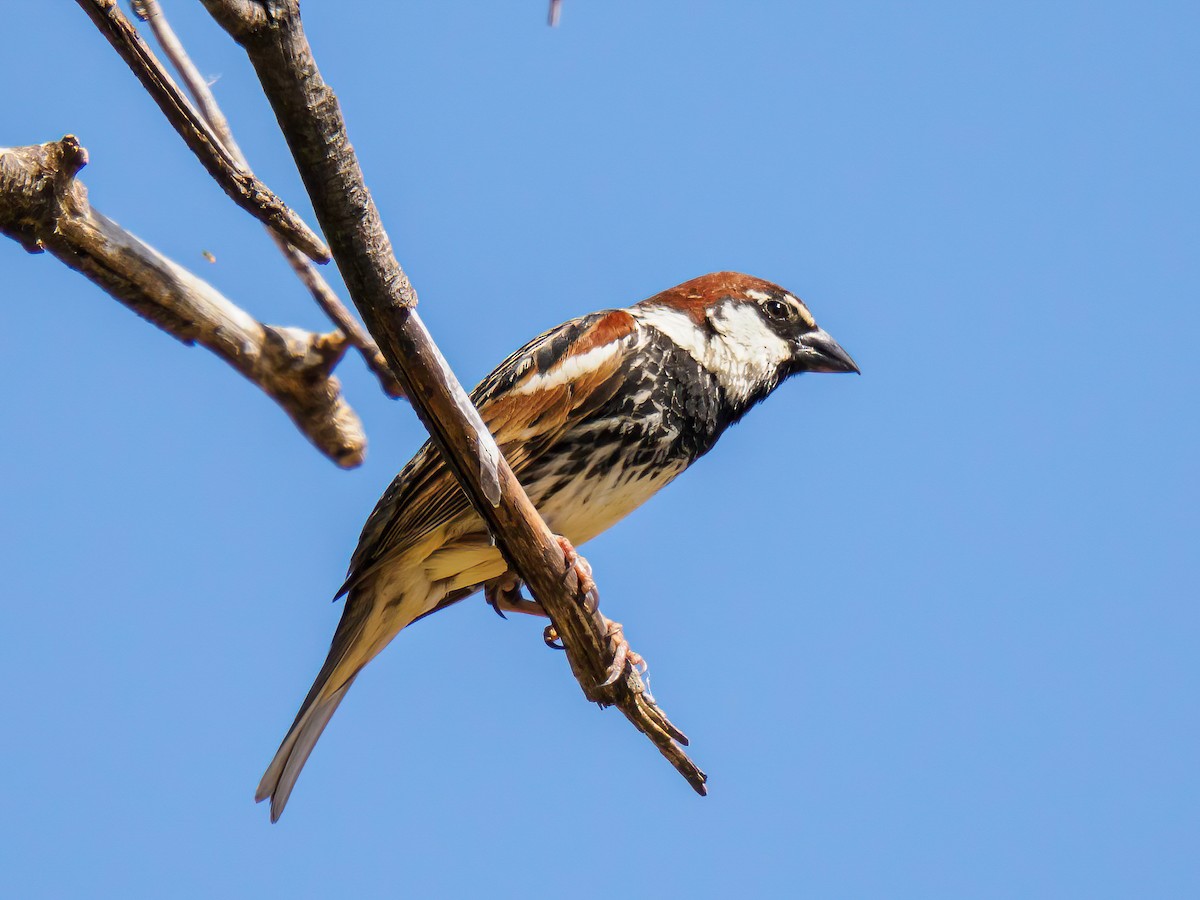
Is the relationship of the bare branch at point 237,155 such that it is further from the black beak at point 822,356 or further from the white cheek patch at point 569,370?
the black beak at point 822,356

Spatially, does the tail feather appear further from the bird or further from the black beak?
the black beak

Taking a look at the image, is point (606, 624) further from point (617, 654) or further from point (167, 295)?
point (167, 295)

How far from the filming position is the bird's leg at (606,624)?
333 cm

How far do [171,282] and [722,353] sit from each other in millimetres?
1923

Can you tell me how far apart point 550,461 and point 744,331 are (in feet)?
3.54

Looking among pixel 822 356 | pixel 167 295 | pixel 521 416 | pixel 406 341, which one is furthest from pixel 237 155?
pixel 822 356

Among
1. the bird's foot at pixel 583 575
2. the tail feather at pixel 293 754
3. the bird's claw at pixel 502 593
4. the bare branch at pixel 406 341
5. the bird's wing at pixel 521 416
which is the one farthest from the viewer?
the bird's claw at pixel 502 593

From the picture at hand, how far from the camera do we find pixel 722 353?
4383mm

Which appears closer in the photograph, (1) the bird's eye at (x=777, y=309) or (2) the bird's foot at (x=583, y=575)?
(2) the bird's foot at (x=583, y=575)

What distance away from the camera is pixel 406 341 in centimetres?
269

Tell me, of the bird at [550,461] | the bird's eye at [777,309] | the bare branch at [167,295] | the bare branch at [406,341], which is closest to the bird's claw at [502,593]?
the bird at [550,461]

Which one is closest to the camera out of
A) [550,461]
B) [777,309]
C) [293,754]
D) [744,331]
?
[550,461]

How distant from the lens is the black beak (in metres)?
4.75

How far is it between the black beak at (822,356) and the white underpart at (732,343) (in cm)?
8
